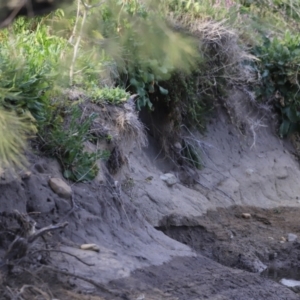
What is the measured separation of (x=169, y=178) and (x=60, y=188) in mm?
3098

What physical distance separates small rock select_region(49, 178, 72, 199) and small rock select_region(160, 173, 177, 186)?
2.94 meters

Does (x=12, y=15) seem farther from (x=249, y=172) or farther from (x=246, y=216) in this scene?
(x=249, y=172)

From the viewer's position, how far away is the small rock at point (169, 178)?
361 inches

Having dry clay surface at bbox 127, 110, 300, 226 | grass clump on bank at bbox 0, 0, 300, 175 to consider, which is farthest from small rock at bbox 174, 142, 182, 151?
dry clay surface at bbox 127, 110, 300, 226

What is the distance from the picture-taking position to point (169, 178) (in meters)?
9.24

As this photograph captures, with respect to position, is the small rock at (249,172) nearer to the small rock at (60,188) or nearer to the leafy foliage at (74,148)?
the leafy foliage at (74,148)

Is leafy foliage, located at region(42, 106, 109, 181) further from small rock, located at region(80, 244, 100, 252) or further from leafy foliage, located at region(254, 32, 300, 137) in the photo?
leafy foliage, located at region(254, 32, 300, 137)

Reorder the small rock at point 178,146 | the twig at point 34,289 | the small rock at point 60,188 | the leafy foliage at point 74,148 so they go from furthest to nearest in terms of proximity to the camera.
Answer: the small rock at point 178,146, the leafy foliage at point 74,148, the small rock at point 60,188, the twig at point 34,289

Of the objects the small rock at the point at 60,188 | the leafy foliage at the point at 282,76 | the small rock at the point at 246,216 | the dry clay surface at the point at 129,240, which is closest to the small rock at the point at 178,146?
the dry clay surface at the point at 129,240

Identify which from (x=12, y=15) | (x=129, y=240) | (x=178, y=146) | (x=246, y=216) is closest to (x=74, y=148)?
(x=129, y=240)

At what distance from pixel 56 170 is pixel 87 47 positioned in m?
1.61

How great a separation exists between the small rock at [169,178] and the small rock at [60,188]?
2.94m

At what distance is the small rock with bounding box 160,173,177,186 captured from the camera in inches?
361

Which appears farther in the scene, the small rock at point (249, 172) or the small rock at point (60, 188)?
the small rock at point (249, 172)
